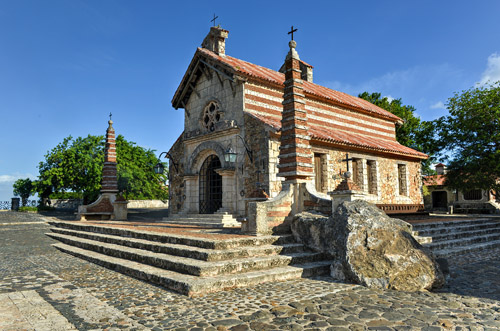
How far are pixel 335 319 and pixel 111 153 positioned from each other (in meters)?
19.2

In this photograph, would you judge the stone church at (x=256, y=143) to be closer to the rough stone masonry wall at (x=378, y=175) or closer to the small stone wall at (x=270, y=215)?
the rough stone masonry wall at (x=378, y=175)

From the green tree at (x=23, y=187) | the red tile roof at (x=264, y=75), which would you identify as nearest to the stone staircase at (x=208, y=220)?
the red tile roof at (x=264, y=75)

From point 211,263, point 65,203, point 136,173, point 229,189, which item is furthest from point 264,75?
point 65,203

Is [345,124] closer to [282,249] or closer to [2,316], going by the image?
[282,249]

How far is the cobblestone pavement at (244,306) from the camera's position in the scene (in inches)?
163

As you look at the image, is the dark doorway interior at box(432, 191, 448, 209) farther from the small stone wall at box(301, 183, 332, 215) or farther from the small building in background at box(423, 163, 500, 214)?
the small stone wall at box(301, 183, 332, 215)

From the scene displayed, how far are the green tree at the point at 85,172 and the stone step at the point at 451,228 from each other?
24.2 m

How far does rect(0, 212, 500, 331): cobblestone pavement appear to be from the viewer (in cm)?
415

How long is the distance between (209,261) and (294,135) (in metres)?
4.40

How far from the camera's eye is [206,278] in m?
5.86

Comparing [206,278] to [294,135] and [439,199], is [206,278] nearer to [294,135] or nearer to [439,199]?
[294,135]

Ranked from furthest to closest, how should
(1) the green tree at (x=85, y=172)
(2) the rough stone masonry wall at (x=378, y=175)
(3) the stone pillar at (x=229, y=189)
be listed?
(1) the green tree at (x=85, y=172), (2) the rough stone masonry wall at (x=378, y=175), (3) the stone pillar at (x=229, y=189)

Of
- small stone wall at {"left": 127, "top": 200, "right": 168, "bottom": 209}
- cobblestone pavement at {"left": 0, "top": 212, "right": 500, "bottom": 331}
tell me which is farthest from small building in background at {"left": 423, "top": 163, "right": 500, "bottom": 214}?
small stone wall at {"left": 127, "top": 200, "right": 168, "bottom": 209}

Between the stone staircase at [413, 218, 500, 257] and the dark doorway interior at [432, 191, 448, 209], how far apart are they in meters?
Result: 23.6
